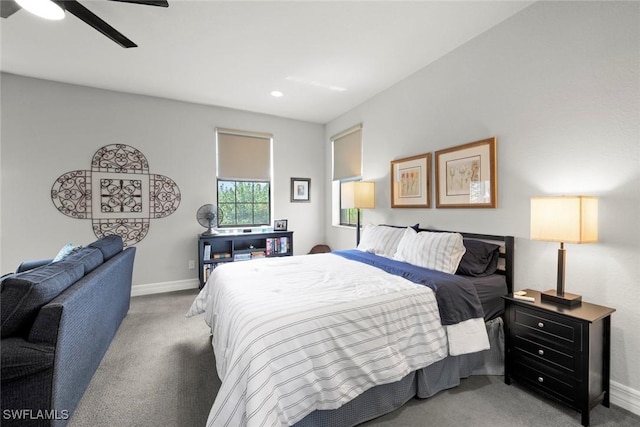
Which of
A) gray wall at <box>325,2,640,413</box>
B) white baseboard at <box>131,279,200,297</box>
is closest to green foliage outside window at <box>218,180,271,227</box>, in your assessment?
white baseboard at <box>131,279,200,297</box>

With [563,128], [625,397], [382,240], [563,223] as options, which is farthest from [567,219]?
[382,240]

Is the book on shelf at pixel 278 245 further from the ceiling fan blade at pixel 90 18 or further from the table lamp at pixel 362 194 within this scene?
the ceiling fan blade at pixel 90 18

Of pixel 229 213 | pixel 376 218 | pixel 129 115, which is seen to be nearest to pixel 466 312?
pixel 376 218

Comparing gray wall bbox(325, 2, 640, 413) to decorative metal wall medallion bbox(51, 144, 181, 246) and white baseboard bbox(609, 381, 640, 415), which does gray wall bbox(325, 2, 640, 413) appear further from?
decorative metal wall medallion bbox(51, 144, 181, 246)

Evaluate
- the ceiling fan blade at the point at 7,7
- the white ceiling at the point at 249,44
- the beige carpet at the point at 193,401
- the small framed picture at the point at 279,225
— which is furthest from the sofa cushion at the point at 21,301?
the small framed picture at the point at 279,225

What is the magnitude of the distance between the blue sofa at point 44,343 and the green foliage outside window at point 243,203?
108 inches

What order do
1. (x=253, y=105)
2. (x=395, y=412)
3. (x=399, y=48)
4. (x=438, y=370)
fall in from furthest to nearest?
1. (x=253, y=105)
2. (x=399, y=48)
3. (x=438, y=370)
4. (x=395, y=412)

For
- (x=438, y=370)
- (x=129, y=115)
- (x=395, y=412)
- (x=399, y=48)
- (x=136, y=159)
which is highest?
(x=399, y=48)

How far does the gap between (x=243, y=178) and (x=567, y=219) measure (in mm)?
4091

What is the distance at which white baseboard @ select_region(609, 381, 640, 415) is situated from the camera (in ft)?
5.53

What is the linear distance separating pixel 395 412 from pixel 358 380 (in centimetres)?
47

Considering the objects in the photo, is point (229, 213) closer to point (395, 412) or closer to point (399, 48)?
point (399, 48)

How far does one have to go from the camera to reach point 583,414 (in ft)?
5.18

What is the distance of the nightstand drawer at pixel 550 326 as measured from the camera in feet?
5.28
